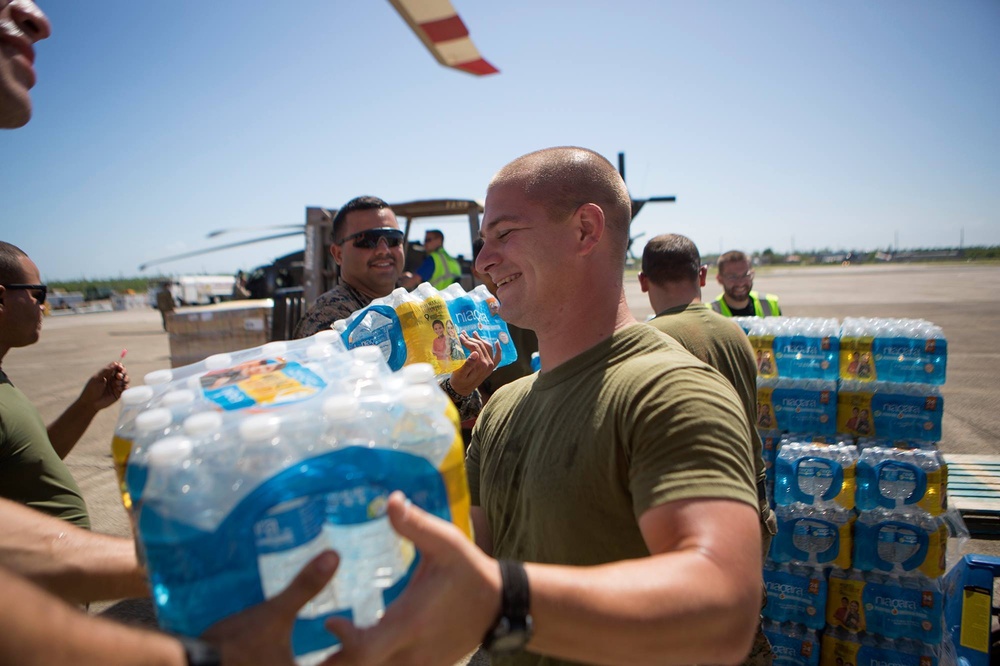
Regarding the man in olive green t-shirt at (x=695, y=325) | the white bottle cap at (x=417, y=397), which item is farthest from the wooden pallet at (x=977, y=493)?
the white bottle cap at (x=417, y=397)

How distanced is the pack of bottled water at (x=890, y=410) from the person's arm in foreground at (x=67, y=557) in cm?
418

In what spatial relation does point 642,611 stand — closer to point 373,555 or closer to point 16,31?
point 373,555

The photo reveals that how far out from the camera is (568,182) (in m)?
1.75

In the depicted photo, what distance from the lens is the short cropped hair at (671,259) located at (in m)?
3.63

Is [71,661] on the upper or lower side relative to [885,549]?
upper

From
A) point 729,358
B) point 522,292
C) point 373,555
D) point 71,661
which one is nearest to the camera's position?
point 71,661

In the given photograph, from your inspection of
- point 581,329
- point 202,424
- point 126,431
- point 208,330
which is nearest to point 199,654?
point 202,424

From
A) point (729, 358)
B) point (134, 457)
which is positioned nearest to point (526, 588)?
point (134, 457)

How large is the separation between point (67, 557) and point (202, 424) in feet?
2.43

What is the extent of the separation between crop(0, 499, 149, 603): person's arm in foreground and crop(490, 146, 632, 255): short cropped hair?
146cm

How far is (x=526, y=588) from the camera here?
0.94 metres

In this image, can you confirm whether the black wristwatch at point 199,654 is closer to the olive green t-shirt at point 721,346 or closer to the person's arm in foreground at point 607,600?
the person's arm in foreground at point 607,600

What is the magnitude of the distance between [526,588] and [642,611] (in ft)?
0.73

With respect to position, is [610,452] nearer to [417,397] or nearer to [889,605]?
[417,397]
